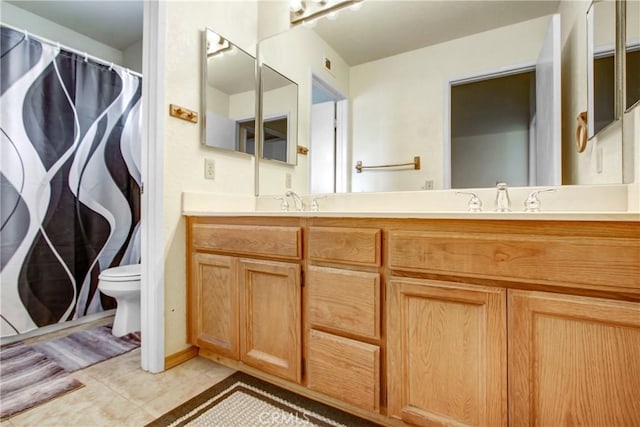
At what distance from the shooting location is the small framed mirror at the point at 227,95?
1.80 m

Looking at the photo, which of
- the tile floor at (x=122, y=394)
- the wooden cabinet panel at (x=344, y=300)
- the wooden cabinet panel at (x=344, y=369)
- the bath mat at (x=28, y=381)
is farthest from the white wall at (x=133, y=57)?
the wooden cabinet panel at (x=344, y=369)

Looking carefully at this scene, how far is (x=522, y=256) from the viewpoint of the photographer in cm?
91

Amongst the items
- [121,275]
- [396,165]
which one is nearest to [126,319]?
[121,275]

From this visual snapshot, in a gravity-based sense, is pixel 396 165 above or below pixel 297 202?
above

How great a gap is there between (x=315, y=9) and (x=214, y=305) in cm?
182

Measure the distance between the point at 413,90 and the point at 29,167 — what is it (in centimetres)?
236

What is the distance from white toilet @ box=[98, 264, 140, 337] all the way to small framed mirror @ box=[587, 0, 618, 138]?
8.22 ft

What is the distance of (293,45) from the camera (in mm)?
2025

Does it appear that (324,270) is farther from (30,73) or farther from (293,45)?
(30,73)

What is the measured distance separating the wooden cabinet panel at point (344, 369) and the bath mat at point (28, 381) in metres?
1.12

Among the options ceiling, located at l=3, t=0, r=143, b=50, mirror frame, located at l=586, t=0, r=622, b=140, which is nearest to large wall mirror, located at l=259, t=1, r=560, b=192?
mirror frame, located at l=586, t=0, r=622, b=140

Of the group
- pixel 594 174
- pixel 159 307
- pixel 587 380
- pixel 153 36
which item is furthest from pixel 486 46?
pixel 159 307

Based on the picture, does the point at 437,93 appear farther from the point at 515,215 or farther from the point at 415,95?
the point at 515,215

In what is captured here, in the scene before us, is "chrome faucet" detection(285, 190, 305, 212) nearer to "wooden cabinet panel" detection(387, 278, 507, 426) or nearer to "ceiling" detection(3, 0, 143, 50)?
"wooden cabinet panel" detection(387, 278, 507, 426)
